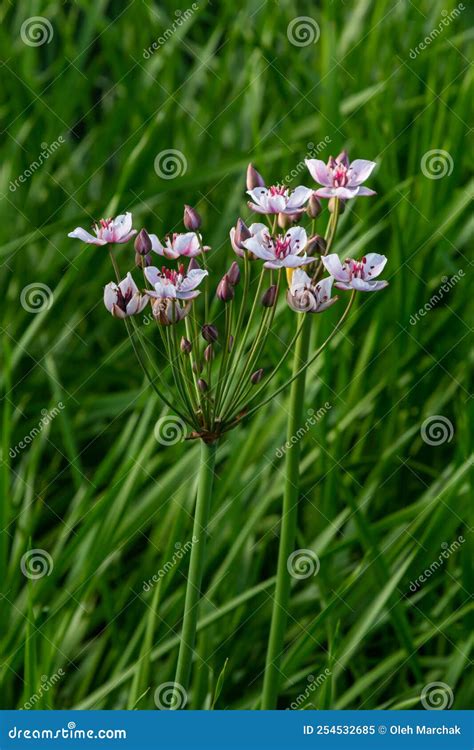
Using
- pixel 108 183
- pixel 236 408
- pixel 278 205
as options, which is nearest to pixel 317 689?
pixel 236 408

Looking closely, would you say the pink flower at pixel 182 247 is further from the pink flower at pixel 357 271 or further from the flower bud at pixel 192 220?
the pink flower at pixel 357 271

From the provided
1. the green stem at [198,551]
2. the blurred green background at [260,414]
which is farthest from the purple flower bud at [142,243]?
the blurred green background at [260,414]

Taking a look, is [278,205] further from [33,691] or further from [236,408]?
[33,691]

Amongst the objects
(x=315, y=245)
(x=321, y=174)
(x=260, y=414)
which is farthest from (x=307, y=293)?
(x=260, y=414)

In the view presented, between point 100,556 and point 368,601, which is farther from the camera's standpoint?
point 368,601

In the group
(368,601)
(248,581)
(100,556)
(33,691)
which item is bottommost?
(33,691)
